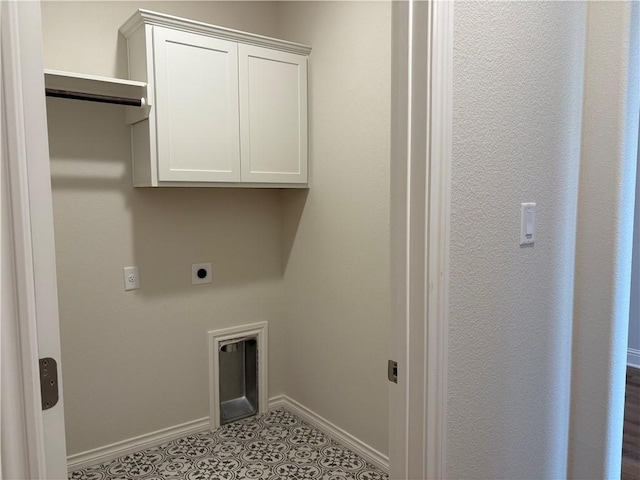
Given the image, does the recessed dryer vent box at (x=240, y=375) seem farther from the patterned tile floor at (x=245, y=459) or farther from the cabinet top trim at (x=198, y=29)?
the cabinet top trim at (x=198, y=29)

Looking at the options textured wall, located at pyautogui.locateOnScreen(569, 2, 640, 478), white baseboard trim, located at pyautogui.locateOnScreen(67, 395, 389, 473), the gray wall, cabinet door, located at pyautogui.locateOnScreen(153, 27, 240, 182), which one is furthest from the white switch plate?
the gray wall

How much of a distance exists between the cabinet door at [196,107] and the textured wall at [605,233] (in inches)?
64.6

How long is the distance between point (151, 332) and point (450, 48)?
2.21 m

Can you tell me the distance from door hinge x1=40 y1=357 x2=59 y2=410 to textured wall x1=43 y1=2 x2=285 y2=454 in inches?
69.9

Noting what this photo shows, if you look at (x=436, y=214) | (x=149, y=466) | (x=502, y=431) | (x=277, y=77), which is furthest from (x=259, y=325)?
(x=436, y=214)

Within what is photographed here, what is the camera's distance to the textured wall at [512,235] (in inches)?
51.1

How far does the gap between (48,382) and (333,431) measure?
2279mm

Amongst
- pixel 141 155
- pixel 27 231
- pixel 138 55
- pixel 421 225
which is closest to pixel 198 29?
pixel 138 55

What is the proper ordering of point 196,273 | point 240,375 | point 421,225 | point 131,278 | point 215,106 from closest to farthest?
1. point 421,225
2. point 215,106
3. point 131,278
4. point 196,273
5. point 240,375

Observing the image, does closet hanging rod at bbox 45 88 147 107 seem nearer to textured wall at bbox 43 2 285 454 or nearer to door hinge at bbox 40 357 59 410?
textured wall at bbox 43 2 285 454

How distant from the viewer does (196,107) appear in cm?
251

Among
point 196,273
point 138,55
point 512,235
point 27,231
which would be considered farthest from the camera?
point 196,273

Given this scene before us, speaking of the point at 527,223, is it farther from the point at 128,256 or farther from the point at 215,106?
the point at 128,256

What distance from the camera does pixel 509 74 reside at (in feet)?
4.53
